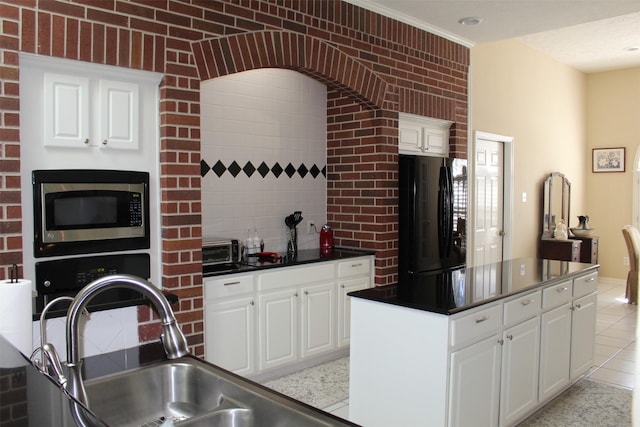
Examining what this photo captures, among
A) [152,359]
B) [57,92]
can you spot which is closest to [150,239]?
[57,92]

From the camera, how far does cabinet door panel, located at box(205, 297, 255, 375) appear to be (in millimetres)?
3424

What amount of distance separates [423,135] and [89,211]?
10.7 ft

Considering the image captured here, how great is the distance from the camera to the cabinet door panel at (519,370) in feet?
9.19

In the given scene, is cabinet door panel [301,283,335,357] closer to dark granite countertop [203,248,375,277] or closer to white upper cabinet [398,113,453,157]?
dark granite countertop [203,248,375,277]

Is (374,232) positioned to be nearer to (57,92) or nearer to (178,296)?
(178,296)

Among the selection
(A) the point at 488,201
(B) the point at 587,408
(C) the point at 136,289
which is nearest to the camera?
(C) the point at 136,289

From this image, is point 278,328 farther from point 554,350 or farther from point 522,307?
point 554,350

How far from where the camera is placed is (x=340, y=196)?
4.85 m

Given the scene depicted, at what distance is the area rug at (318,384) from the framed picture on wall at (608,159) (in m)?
6.19

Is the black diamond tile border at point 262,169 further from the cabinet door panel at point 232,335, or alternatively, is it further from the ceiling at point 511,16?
the ceiling at point 511,16

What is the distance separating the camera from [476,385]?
2.58 metres

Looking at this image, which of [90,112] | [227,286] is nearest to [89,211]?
[90,112]

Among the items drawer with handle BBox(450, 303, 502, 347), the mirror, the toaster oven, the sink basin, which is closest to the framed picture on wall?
the mirror

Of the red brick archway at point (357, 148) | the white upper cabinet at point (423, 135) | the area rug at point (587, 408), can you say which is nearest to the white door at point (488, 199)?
the white upper cabinet at point (423, 135)
